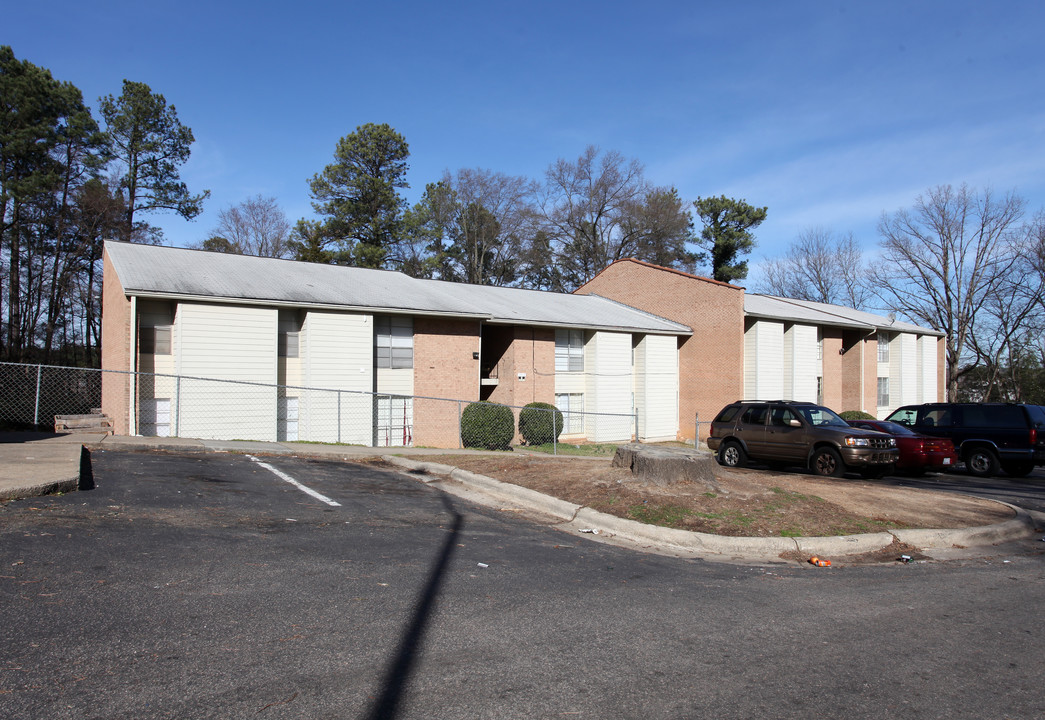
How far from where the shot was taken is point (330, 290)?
23.2 m

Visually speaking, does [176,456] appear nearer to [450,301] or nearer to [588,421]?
[450,301]

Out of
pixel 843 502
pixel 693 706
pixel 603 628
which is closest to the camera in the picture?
pixel 693 706

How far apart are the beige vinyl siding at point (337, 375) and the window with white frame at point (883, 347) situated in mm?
31296

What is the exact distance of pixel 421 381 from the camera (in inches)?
945

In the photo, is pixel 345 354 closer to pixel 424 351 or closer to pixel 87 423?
pixel 424 351

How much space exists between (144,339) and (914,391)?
1626 inches

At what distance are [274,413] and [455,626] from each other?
55.9 ft

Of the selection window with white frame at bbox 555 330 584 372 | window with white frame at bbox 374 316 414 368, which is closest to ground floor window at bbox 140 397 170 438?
window with white frame at bbox 374 316 414 368

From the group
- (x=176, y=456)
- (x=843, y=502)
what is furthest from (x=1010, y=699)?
(x=176, y=456)

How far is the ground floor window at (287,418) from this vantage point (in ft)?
68.0

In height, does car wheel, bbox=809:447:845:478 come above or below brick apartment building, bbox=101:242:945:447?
below

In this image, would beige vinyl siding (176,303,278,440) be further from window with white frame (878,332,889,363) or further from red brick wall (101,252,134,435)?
window with white frame (878,332,889,363)

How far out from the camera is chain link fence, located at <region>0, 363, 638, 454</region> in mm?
18859

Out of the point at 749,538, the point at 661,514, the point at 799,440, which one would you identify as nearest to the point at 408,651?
the point at 749,538
